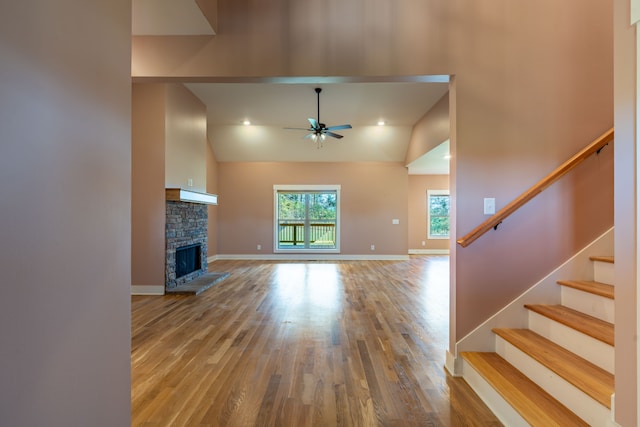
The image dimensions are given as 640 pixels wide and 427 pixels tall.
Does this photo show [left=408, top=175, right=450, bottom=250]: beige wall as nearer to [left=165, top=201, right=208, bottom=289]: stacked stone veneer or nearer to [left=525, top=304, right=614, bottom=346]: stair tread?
[left=165, top=201, right=208, bottom=289]: stacked stone veneer

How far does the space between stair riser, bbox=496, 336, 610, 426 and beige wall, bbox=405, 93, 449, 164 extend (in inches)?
170

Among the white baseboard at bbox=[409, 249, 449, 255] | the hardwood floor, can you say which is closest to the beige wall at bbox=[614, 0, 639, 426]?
the hardwood floor

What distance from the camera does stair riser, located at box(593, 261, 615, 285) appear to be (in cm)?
226

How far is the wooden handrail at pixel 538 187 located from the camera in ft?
7.41

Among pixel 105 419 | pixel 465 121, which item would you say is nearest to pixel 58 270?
pixel 105 419

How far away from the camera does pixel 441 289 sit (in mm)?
5402

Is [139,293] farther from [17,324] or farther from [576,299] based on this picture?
[576,299]

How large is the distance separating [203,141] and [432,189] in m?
7.69

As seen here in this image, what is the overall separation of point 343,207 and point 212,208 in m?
3.74

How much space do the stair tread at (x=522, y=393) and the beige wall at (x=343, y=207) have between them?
22.0 feet

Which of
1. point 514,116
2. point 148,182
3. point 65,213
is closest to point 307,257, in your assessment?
point 148,182

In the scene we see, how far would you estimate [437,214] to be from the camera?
10.8m

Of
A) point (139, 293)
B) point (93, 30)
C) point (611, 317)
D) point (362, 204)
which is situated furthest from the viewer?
point (362, 204)

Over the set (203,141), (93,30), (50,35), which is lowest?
(50,35)
